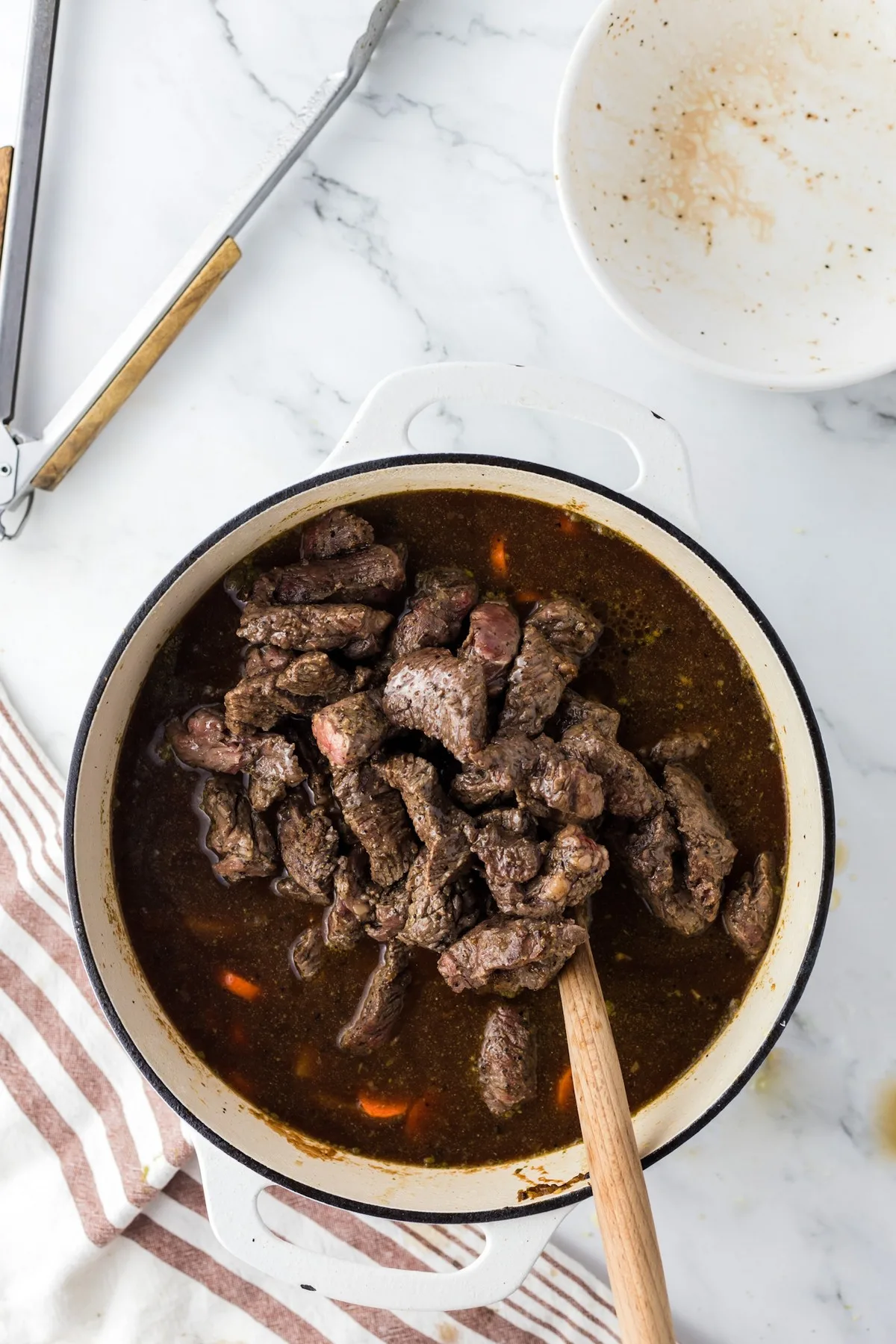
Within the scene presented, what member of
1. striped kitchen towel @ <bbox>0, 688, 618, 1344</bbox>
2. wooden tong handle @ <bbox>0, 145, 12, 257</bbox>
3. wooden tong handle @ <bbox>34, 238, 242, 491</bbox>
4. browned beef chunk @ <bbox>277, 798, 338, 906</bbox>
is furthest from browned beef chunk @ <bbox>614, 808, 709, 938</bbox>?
wooden tong handle @ <bbox>0, 145, 12, 257</bbox>

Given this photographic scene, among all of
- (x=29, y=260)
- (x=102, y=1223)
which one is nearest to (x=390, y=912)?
(x=102, y=1223)

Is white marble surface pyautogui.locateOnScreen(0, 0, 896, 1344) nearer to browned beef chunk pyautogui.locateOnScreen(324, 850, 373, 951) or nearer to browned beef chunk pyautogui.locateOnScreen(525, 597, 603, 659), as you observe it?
browned beef chunk pyautogui.locateOnScreen(525, 597, 603, 659)

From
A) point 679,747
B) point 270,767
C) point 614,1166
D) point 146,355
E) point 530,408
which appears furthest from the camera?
point 146,355

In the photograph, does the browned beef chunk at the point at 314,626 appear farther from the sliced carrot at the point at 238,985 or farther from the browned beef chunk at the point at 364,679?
the sliced carrot at the point at 238,985

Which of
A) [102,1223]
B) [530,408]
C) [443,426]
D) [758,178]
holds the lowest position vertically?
[102,1223]

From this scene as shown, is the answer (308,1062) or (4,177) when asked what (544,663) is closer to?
(308,1062)

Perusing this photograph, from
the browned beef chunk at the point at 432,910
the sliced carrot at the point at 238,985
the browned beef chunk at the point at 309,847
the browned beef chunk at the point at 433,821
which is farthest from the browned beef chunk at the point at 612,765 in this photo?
the sliced carrot at the point at 238,985

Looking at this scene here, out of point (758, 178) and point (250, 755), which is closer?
point (250, 755)
